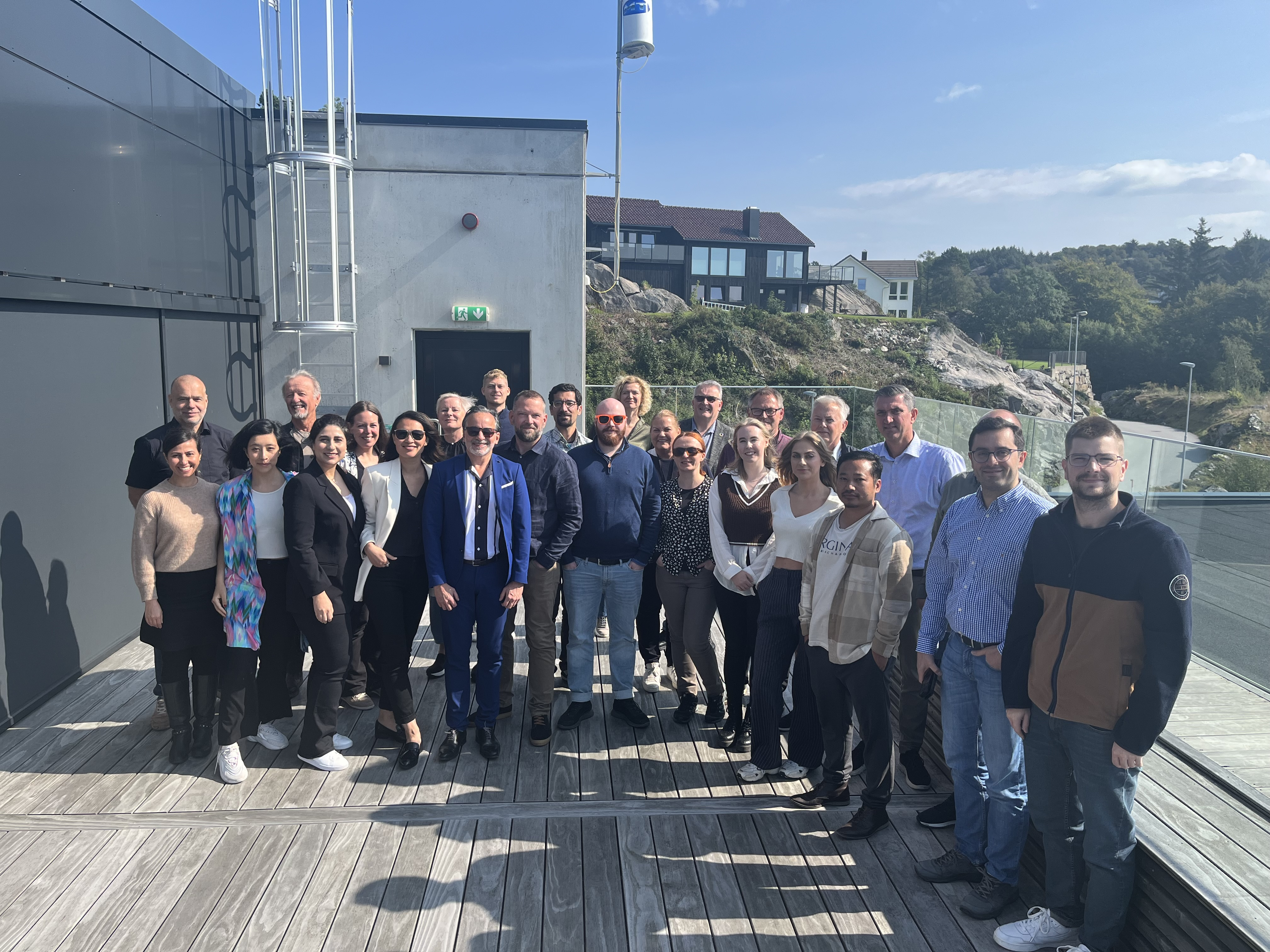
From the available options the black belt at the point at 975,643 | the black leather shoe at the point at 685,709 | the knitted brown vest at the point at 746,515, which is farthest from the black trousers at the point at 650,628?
the black belt at the point at 975,643

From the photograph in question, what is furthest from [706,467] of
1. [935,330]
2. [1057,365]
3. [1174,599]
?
[1057,365]

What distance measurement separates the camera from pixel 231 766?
3.85 meters

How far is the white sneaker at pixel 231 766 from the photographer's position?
3.84 metres

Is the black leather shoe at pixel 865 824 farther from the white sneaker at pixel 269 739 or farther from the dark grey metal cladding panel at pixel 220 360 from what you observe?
the dark grey metal cladding panel at pixel 220 360

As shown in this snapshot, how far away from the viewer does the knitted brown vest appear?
155 inches

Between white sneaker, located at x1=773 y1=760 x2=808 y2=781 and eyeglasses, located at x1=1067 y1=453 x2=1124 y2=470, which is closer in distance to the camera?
eyeglasses, located at x1=1067 y1=453 x2=1124 y2=470

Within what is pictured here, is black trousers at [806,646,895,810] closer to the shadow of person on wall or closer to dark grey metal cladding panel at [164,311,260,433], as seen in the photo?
the shadow of person on wall

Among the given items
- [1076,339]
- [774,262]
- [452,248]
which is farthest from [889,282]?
[452,248]

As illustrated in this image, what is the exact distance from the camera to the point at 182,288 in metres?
6.41

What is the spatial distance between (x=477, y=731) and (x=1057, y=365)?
76277 mm

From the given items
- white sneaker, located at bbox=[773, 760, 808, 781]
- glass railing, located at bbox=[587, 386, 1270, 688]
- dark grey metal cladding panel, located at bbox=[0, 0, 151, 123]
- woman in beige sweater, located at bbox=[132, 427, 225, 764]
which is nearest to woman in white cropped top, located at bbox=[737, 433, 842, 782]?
white sneaker, located at bbox=[773, 760, 808, 781]

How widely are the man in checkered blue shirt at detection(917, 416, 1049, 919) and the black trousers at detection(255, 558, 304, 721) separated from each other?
3.03 meters

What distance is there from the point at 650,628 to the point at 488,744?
136 centimetres

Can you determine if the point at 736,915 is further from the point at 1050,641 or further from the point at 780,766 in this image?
the point at 1050,641
